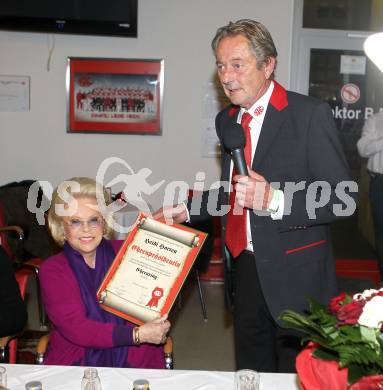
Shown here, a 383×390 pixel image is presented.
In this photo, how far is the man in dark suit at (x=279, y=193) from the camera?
2219 millimetres

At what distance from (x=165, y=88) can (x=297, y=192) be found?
3971mm

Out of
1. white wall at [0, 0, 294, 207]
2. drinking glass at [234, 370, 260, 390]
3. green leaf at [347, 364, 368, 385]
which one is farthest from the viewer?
white wall at [0, 0, 294, 207]

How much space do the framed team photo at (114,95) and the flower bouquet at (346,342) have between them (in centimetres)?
485

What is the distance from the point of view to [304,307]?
2.36 m

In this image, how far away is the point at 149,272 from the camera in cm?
215

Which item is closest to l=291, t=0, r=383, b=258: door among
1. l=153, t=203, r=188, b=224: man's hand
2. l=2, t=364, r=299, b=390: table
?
l=153, t=203, r=188, b=224: man's hand

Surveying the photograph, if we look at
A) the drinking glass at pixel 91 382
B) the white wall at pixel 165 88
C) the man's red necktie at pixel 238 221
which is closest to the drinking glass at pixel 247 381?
the drinking glass at pixel 91 382

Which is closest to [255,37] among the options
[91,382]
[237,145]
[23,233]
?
[237,145]

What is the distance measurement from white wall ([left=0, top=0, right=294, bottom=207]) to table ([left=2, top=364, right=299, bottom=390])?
4286 millimetres

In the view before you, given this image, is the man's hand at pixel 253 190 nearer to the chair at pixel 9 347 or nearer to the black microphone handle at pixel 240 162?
the black microphone handle at pixel 240 162

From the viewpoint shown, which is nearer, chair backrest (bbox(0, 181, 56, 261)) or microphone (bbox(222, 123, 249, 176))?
microphone (bbox(222, 123, 249, 176))

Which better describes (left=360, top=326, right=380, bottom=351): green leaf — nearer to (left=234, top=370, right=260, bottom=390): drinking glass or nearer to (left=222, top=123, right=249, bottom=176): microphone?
(left=234, top=370, right=260, bottom=390): drinking glass

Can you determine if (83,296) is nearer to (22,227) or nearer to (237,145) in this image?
(237,145)

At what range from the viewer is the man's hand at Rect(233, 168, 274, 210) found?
205 cm
